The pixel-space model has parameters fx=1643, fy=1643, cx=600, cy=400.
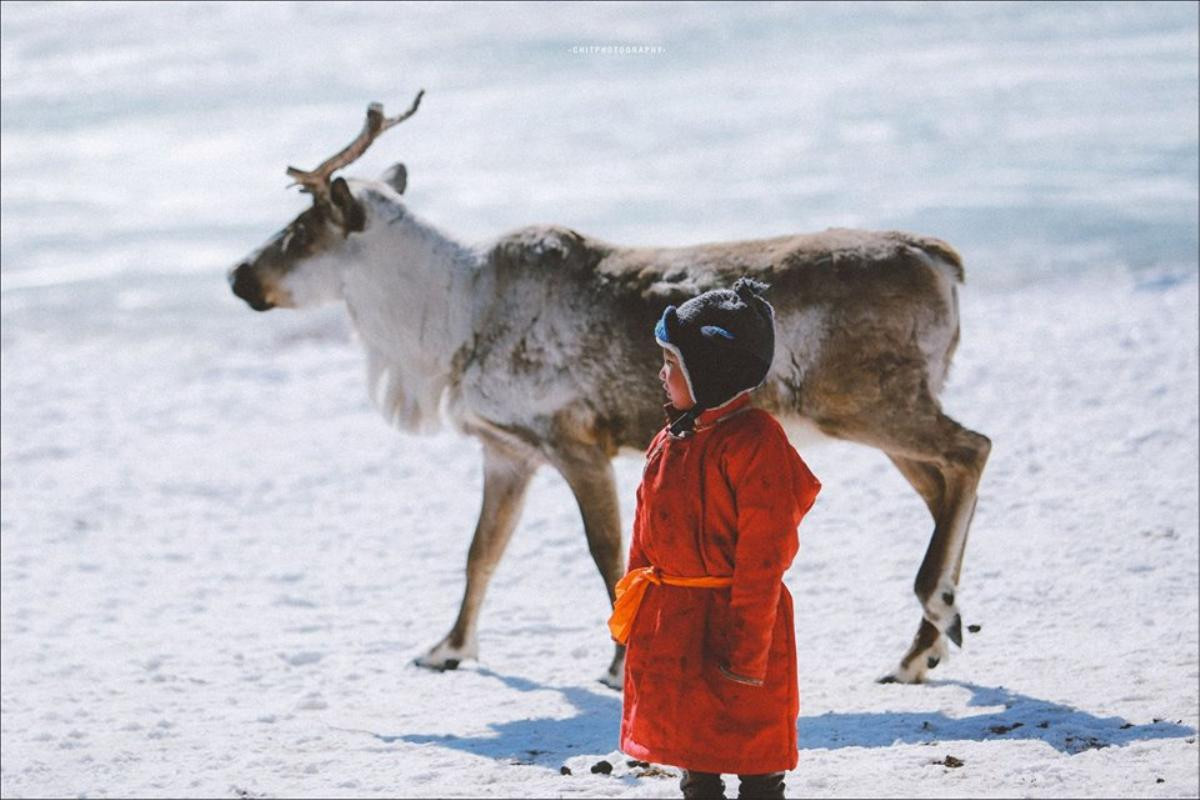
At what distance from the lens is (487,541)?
22.1ft

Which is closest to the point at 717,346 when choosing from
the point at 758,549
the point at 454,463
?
the point at 758,549

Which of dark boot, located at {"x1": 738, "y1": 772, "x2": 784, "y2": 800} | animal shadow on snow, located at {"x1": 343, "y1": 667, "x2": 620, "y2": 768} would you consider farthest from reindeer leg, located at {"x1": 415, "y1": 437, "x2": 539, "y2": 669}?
dark boot, located at {"x1": 738, "y1": 772, "x2": 784, "y2": 800}

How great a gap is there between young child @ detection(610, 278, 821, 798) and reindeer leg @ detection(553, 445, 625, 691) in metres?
2.50

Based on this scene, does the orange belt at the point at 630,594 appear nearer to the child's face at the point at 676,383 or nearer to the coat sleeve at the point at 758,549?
the coat sleeve at the point at 758,549

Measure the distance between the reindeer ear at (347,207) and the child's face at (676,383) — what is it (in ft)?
10.9

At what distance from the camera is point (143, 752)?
229 inches

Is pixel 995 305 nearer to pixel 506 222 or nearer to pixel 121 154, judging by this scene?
pixel 506 222

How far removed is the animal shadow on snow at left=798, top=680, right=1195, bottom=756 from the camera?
16.4ft

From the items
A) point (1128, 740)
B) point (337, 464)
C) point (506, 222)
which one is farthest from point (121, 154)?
point (1128, 740)

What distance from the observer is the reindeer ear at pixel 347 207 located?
6746 millimetres

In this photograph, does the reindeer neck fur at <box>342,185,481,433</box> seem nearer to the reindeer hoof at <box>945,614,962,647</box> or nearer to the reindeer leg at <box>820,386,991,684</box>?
the reindeer leg at <box>820,386,991,684</box>

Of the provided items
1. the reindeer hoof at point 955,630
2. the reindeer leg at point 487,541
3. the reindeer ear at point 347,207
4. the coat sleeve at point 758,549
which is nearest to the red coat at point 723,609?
the coat sleeve at point 758,549

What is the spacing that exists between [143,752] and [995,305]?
8.74 meters

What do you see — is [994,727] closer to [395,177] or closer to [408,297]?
[408,297]
